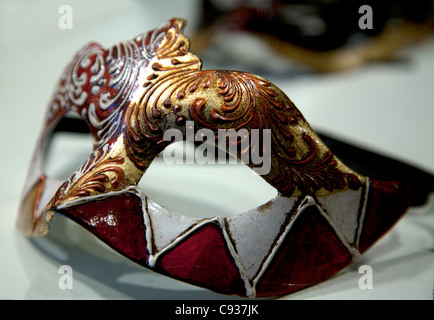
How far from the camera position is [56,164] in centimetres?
137

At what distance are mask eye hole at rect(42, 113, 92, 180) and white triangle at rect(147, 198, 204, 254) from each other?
1.81 ft

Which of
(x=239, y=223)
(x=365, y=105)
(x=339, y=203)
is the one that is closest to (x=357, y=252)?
(x=339, y=203)

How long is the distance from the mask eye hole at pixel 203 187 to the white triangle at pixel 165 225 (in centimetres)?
30

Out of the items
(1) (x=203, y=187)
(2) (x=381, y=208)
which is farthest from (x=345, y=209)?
(1) (x=203, y=187)

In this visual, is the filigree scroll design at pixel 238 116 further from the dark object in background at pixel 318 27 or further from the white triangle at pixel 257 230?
the dark object in background at pixel 318 27

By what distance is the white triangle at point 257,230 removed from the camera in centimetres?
78

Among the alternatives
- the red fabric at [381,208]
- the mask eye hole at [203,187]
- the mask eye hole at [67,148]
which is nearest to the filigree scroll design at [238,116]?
the red fabric at [381,208]

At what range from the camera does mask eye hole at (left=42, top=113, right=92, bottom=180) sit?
1.32 metres

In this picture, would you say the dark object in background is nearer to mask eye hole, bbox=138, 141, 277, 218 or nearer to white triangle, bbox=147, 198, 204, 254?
Result: mask eye hole, bbox=138, 141, 277, 218

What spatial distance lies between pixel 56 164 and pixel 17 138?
0.20 m

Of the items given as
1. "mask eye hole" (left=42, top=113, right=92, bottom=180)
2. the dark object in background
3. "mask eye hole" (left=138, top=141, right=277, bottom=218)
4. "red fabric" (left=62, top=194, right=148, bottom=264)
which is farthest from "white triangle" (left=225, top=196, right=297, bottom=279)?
the dark object in background

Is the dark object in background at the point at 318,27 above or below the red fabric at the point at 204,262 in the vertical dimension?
above

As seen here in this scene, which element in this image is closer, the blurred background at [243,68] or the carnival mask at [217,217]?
the carnival mask at [217,217]
